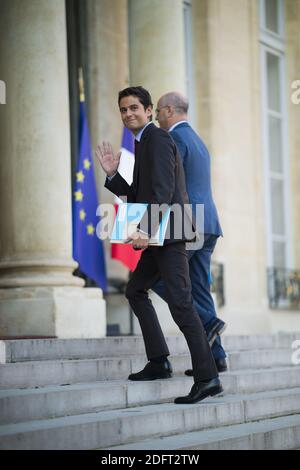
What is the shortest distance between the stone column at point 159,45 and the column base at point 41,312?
10.6 feet

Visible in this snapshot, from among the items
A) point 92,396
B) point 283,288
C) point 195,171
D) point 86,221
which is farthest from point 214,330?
point 283,288

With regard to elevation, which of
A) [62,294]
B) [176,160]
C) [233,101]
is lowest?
[62,294]

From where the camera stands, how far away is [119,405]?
224 inches

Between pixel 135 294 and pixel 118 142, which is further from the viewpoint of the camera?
pixel 118 142

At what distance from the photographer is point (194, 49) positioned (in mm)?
12406

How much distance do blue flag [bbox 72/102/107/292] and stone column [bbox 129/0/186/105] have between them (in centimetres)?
100

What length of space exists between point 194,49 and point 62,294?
18.4 ft

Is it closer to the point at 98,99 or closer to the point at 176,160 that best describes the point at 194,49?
the point at 98,99

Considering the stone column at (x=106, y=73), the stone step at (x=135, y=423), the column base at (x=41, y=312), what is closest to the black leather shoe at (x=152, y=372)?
the stone step at (x=135, y=423)

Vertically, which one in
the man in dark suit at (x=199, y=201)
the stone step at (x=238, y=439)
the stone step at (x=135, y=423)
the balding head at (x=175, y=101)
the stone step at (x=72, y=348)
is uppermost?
the balding head at (x=175, y=101)

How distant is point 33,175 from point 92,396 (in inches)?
112

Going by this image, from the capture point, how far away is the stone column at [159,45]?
1029cm

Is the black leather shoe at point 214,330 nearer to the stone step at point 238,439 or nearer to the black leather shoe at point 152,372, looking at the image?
the black leather shoe at point 152,372
